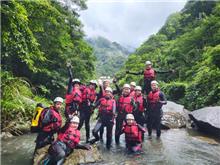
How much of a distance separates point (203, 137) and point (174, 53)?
17.9 metres

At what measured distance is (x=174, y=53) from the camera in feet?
96.8

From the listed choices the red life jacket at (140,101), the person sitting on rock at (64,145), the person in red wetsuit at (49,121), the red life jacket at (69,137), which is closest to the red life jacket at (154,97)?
the red life jacket at (140,101)

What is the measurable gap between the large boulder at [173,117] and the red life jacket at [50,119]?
7.82m

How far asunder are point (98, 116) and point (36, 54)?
4.03 metres

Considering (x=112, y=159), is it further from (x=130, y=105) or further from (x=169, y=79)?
(x=169, y=79)

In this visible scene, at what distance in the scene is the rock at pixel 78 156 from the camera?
8.07m

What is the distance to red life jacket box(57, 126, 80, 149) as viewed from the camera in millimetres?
7895

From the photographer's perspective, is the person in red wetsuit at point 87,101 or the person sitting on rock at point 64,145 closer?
the person sitting on rock at point 64,145

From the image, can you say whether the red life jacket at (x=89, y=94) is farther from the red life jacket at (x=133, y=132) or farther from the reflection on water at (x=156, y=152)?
the reflection on water at (x=156, y=152)

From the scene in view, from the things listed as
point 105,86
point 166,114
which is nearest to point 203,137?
point 166,114

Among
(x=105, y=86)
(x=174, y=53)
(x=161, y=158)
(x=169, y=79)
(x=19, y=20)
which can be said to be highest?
(x=174, y=53)

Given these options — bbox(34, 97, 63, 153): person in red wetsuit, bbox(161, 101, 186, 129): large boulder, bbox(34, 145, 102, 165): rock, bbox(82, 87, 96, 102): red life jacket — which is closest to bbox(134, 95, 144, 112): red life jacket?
bbox(82, 87, 96, 102): red life jacket

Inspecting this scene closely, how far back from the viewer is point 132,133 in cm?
952

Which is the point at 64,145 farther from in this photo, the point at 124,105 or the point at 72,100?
the point at 124,105
